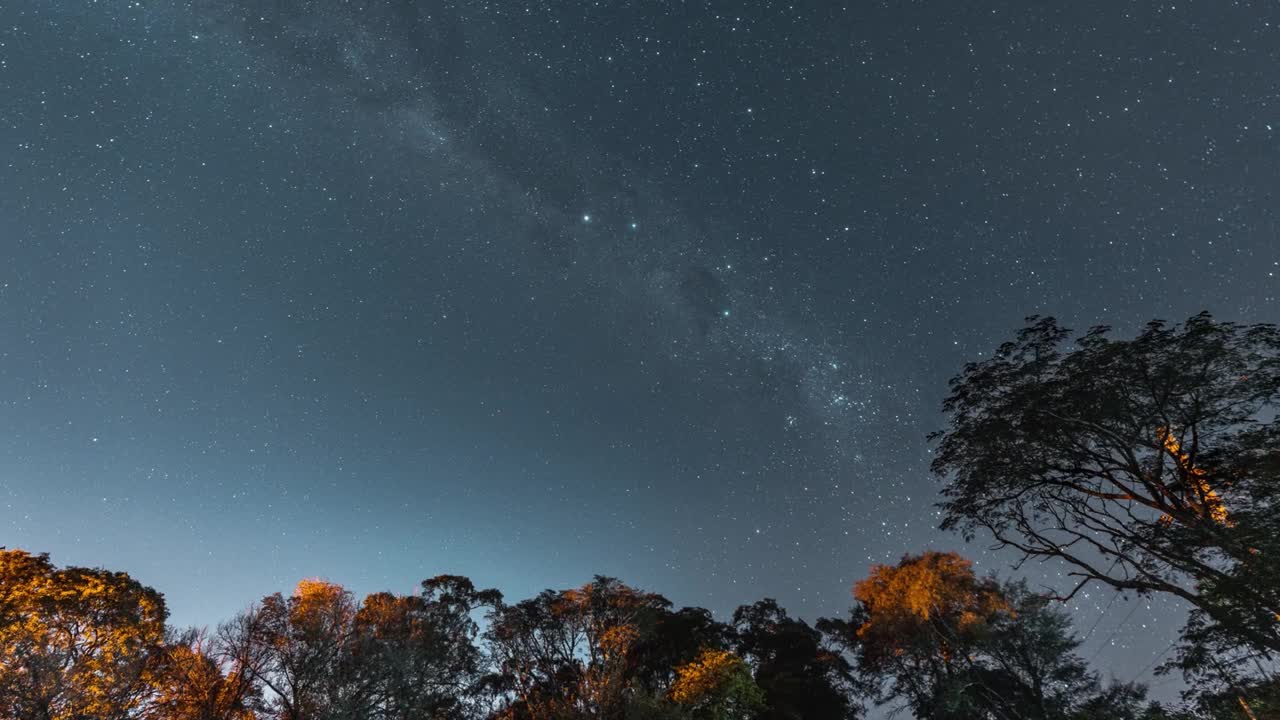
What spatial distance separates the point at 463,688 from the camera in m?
31.8

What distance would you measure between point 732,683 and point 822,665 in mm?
11780

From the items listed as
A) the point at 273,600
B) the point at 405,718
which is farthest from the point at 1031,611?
the point at 273,600

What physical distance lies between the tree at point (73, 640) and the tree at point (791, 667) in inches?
1069

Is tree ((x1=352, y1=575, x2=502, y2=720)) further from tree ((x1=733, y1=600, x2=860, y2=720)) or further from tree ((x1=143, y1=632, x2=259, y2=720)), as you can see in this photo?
tree ((x1=733, y1=600, x2=860, y2=720))

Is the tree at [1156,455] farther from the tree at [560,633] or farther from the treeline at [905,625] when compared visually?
the tree at [560,633]

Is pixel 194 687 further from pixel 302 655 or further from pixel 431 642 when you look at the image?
pixel 431 642

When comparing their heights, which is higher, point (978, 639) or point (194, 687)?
point (978, 639)

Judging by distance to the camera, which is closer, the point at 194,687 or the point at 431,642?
the point at 194,687

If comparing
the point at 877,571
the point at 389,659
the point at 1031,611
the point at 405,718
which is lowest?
the point at 405,718

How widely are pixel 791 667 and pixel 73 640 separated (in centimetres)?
3359

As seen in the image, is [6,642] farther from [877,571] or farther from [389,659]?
[877,571]

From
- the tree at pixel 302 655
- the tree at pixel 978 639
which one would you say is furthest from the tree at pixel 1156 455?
the tree at pixel 302 655

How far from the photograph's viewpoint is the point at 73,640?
66.2 feet

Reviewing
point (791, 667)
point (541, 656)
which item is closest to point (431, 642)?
point (541, 656)
